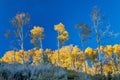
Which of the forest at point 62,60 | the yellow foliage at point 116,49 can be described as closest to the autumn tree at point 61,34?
the forest at point 62,60

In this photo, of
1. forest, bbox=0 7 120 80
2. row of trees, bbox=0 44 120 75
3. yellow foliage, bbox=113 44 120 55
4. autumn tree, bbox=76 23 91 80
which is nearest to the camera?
forest, bbox=0 7 120 80

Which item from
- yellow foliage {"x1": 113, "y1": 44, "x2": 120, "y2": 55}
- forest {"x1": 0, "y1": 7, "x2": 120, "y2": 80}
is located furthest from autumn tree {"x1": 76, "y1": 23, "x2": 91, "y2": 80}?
yellow foliage {"x1": 113, "y1": 44, "x2": 120, "y2": 55}

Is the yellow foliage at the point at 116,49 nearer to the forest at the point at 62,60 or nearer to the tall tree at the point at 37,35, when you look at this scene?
the forest at the point at 62,60

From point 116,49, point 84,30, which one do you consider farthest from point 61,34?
point 116,49

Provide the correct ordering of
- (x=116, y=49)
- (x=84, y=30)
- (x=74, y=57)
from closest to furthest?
(x=84, y=30)
(x=74, y=57)
(x=116, y=49)

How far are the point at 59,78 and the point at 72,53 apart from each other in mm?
47646

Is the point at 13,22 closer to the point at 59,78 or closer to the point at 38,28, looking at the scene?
the point at 38,28

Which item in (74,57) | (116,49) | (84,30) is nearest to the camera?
(84,30)

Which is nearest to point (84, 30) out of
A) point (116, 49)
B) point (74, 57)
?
point (74, 57)

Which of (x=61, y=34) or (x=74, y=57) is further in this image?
(x=74, y=57)

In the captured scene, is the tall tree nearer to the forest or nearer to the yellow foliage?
the forest

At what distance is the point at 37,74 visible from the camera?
10.2 m

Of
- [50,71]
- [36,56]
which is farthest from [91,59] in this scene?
[50,71]

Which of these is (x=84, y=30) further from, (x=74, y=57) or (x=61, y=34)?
(x=74, y=57)
